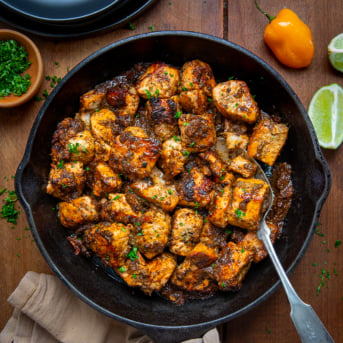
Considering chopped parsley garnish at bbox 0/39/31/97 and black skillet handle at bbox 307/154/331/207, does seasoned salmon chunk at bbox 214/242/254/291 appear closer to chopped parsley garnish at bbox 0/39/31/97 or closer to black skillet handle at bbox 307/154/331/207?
black skillet handle at bbox 307/154/331/207

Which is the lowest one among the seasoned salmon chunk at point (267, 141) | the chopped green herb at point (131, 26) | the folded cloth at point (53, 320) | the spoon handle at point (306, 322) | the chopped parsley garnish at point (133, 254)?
the folded cloth at point (53, 320)

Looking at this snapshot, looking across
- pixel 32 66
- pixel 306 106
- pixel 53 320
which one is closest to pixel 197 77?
pixel 306 106

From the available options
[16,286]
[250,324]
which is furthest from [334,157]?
[16,286]

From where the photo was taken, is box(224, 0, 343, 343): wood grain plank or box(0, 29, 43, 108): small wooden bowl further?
box(224, 0, 343, 343): wood grain plank

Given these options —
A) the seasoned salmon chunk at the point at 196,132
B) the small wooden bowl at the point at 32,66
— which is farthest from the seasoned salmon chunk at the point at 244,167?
the small wooden bowl at the point at 32,66

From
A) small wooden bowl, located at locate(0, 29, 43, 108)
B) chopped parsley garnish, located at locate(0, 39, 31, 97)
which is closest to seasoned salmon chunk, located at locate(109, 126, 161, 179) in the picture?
small wooden bowl, located at locate(0, 29, 43, 108)

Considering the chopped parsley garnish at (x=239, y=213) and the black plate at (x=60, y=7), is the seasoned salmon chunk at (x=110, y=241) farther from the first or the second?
the black plate at (x=60, y=7)
